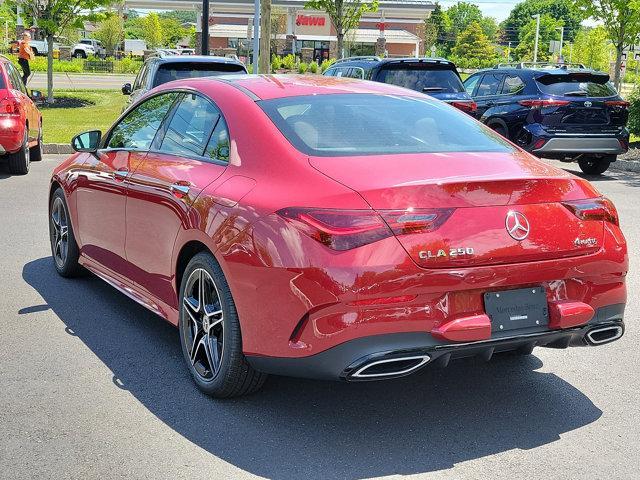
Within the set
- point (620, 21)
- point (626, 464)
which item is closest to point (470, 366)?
point (626, 464)

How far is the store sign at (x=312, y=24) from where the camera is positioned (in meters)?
68.8

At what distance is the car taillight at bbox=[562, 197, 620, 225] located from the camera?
4.20 meters

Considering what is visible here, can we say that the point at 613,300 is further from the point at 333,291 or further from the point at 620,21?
the point at 620,21

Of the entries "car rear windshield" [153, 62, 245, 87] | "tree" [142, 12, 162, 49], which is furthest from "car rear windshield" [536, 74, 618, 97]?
"tree" [142, 12, 162, 49]

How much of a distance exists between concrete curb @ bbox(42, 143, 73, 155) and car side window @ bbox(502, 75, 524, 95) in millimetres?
7916

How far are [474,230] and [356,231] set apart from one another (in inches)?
20.8

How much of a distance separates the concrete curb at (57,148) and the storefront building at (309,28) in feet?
156

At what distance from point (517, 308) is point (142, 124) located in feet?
9.57

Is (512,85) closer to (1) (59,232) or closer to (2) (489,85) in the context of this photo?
(2) (489,85)

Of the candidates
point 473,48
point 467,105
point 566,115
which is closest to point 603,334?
point 566,115

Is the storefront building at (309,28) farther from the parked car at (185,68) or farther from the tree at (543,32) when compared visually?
the parked car at (185,68)

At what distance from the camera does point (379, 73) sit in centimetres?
1584

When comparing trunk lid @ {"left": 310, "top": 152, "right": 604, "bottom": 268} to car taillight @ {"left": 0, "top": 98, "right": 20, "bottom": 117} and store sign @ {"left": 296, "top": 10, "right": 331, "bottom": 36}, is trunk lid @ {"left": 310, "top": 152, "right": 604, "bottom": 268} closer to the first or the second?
car taillight @ {"left": 0, "top": 98, "right": 20, "bottom": 117}

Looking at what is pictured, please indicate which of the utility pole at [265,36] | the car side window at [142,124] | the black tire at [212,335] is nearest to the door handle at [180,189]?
the black tire at [212,335]
